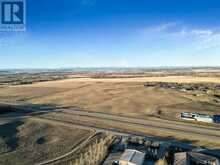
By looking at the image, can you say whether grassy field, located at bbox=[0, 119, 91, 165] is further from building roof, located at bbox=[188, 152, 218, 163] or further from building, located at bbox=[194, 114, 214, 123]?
building, located at bbox=[194, 114, 214, 123]

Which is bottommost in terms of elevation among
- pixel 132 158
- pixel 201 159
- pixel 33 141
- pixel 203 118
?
pixel 33 141

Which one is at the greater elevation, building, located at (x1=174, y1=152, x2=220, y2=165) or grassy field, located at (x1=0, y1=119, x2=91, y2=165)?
building, located at (x1=174, y1=152, x2=220, y2=165)

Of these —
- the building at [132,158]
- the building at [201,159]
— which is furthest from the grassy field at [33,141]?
the building at [201,159]

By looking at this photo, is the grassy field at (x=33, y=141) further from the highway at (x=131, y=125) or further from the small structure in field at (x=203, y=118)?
the small structure in field at (x=203, y=118)

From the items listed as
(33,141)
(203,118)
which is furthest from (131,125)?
(33,141)

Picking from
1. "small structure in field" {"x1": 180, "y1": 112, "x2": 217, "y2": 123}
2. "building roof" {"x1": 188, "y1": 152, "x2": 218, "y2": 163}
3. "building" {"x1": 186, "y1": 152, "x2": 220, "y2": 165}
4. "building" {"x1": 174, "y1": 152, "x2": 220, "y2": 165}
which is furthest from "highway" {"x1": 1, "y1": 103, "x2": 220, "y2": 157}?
"small structure in field" {"x1": 180, "y1": 112, "x2": 217, "y2": 123}

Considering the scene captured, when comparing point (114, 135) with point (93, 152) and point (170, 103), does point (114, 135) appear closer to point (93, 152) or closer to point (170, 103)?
point (93, 152)

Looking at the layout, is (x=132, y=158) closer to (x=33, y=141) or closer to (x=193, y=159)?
(x=193, y=159)
